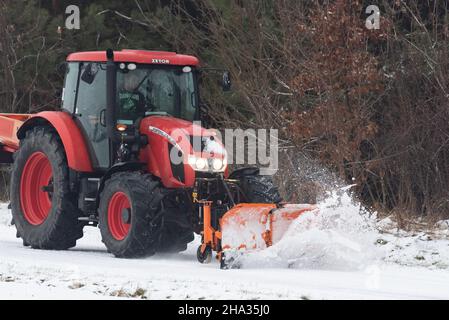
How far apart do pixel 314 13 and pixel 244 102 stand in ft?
7.48

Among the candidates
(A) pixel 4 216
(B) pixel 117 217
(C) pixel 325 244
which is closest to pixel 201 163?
(B) pixel 117 217

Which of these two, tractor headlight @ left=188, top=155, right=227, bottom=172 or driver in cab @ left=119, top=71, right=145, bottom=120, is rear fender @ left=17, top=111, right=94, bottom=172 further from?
tractor headlight @ left=188, top=155, right=227, bottom=172

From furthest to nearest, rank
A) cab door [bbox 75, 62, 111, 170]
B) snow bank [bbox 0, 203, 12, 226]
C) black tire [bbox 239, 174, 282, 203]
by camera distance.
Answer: snow bank [bbox 0, 203, 12, 226] < cab door [bbox 75, 62, 111, 170] < black tire [bbox 239, 174, 282, 203]

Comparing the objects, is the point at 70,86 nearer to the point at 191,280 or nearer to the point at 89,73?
the point at 89,73

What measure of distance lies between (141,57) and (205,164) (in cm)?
153

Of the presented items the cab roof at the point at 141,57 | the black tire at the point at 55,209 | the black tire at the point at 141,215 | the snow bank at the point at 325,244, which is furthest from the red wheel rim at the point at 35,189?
the snow bank at the point at 325,244

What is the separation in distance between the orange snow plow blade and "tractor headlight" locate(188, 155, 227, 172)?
3.30ft

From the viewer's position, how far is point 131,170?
12.2 m

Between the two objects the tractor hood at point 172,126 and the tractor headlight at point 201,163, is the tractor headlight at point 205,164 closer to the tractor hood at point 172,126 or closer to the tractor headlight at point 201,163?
the tractor headlight at point 201,163

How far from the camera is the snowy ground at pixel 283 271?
9.10 m

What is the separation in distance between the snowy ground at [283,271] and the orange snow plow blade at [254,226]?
0.48 ft

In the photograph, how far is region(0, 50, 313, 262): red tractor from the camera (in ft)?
38.5

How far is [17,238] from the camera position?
14.9m

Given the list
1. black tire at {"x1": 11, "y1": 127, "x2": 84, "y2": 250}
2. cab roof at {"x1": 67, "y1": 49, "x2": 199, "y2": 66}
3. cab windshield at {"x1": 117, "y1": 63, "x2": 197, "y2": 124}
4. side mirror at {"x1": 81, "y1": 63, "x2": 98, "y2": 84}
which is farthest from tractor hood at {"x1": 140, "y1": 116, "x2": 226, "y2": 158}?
black tire at {"x1": 11, "y1": 127, "x2": 84, "y2": 250}
